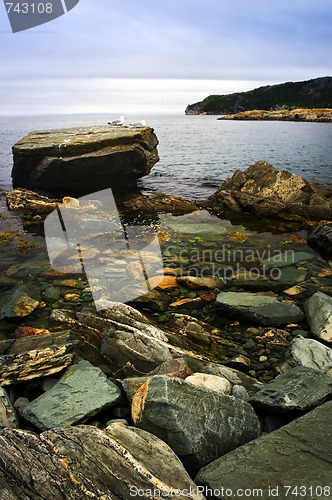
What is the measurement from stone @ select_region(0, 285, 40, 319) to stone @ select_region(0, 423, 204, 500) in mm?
4448

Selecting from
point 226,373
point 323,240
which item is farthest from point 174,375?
point 323,240

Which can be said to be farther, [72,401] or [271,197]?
[271,197]

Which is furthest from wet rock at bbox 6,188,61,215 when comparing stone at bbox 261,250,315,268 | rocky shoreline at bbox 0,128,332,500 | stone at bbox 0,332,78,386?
stone at bbox 0,332,78,386

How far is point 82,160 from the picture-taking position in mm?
18578

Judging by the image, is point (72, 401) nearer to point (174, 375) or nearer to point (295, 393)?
point (174, 375)

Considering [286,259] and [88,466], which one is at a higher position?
[88,466]

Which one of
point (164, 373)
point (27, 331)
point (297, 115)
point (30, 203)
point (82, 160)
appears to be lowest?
point (27, 331)

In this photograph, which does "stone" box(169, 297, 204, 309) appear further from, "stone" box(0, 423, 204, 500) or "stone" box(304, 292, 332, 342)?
"stone" box(0, 423, 204, 500)

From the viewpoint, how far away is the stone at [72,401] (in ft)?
13.5

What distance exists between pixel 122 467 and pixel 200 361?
2728 millimetres

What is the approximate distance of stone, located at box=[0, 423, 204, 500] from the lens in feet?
9.15

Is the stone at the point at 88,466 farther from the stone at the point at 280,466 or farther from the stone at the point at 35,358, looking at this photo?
the stone at the point at 35,358

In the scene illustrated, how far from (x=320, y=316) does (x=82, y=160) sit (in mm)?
14915

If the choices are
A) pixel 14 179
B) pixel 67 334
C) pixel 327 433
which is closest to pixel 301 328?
pixel 327 433
